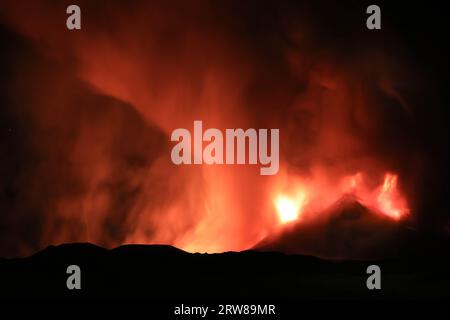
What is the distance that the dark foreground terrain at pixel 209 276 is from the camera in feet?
38.3

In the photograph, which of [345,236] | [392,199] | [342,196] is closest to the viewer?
[345,236]

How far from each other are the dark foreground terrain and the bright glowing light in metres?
1.71

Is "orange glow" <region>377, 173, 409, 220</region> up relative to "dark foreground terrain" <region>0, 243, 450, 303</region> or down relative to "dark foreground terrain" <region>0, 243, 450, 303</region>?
up

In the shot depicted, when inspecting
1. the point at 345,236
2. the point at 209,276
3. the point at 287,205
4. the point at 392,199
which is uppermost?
the point at 392,199

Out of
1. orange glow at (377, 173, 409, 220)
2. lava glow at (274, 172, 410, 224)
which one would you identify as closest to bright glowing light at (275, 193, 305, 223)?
lava glow at (274, 172, 410, 224)

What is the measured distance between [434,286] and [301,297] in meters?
2.80

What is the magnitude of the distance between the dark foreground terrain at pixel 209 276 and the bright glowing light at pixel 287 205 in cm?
171

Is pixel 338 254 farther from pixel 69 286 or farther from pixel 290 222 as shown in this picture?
pixel 69 286

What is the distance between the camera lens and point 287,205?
47.8 feet

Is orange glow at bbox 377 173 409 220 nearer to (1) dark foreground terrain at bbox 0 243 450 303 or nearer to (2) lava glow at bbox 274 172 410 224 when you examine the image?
(2) lava glow at bbox 274 172 410 224

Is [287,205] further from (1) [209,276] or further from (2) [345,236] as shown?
(1) [209,276]

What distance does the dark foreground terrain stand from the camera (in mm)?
11664

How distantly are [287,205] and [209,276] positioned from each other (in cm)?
342

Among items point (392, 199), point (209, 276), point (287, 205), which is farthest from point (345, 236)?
point (209, 276)
